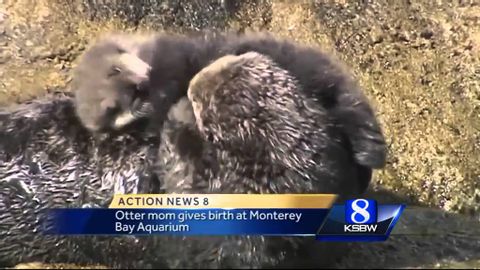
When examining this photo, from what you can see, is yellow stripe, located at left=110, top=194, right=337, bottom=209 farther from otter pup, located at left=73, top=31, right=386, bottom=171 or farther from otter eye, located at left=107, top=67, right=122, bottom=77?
otter eye, located at left=107, top=67, right=122, bottom=77

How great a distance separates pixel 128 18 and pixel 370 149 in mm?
1116

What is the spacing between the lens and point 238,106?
139cm

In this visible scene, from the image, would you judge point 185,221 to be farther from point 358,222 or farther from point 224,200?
point 358,222

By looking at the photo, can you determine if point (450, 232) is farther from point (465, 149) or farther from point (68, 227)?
point (68, 227)

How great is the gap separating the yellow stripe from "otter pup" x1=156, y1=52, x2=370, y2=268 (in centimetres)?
2

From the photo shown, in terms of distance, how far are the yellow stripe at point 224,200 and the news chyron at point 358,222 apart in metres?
0.06

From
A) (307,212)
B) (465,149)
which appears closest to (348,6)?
(465,149)

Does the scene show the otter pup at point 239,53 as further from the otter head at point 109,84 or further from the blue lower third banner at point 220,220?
the blue lower third banner at point 220,220

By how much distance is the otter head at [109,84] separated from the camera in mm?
1445

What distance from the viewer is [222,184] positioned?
1.42 metres

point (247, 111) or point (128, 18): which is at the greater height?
point (247, 111)

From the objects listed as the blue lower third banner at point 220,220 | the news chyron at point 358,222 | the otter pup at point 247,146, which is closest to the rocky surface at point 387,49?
the news chyron at point 358,222

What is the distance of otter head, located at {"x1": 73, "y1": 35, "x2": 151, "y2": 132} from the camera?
4.74 feet

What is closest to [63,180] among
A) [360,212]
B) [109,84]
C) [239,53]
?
[109,84]
